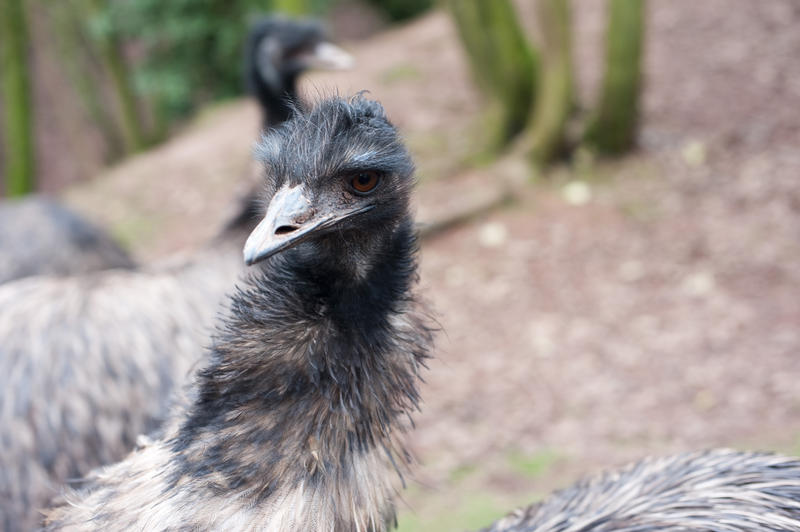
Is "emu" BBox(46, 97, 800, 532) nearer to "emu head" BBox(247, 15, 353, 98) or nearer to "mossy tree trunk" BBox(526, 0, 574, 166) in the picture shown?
"emu head" BBox(247, 15, 353, 98)

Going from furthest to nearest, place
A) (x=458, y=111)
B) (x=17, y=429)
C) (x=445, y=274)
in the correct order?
(x=458, y=111)
(x=445, y=274)
(x=17, y=429)

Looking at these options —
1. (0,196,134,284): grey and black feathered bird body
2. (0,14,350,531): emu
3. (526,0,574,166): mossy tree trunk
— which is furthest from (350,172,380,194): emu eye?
(526,0,574,166): mossy tree trunk

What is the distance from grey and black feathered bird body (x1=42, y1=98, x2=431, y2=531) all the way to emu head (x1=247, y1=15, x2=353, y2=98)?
323 cm

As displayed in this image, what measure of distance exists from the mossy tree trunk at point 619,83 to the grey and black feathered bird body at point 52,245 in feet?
13.8

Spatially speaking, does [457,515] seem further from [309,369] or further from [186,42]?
[186,42]

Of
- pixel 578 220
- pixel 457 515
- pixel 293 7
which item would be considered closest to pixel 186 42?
pixel 293 7

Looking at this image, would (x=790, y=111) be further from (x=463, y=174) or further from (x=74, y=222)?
(x=74, y=222)

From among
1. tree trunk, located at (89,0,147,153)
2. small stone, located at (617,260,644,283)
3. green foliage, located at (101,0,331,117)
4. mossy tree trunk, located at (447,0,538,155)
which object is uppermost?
tree trunk, located at (89,0,147,153)

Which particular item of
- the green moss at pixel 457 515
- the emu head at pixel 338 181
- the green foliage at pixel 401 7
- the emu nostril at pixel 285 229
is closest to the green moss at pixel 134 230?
the green moss at pixel 457 515

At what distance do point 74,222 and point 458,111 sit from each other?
503 centimetres

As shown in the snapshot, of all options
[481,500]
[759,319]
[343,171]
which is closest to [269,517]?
[343,171]

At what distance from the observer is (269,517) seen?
75.4 inches

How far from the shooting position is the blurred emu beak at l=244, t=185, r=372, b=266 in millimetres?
1854

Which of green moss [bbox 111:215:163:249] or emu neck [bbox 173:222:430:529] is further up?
green moss [bbox 111:215:163:249]
